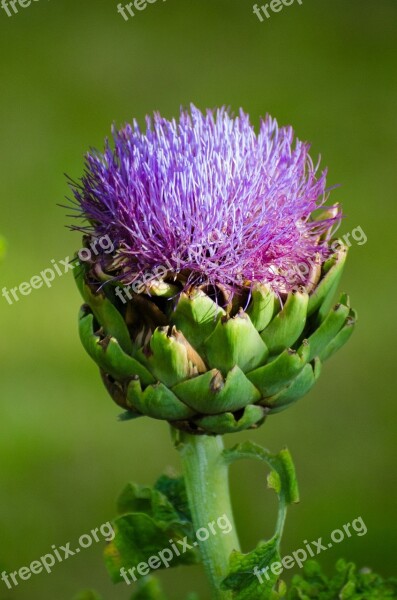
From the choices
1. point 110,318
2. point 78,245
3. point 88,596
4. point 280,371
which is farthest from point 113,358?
point 78,245

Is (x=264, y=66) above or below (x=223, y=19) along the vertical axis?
below

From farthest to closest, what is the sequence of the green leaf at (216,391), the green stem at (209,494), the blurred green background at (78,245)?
the blurred green background at (78,245) → the green stem at (209,494) → the green leaf at (216,391)

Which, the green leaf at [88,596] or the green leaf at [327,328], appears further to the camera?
the green leaf at [88,596]

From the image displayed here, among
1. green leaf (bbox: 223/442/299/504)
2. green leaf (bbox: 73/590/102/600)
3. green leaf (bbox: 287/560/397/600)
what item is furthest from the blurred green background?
green leaf (bbox: 223/442/299/504)

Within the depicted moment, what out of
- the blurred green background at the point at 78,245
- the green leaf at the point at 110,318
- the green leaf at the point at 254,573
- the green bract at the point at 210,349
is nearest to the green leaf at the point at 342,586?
the green leaf at the point at 254,573

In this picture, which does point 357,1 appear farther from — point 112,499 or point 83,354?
point 112,499

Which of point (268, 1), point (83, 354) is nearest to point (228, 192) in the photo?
point (83, 354)

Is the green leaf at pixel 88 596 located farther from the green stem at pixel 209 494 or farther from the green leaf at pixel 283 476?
the green leaf at pixel 283 476

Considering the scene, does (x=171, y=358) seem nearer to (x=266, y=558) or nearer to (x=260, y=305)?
(x=260, y=305)
